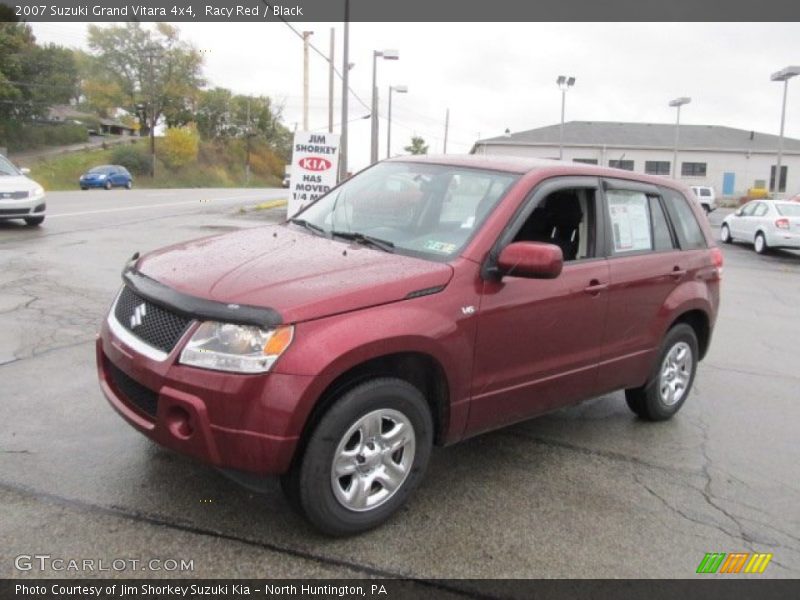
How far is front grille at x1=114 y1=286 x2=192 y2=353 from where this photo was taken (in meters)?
3.17

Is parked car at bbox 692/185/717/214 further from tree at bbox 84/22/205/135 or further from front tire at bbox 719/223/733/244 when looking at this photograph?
tree at bbox 84/22/205/135

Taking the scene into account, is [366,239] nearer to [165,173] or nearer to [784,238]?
[784,238]

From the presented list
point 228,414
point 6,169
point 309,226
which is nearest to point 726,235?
point 6,169

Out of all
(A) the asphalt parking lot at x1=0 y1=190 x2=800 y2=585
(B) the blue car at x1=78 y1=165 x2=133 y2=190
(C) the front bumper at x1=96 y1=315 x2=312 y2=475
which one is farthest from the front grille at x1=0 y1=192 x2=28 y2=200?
Result: (B) the blue car at x1=78 y1=165 x2=133 y2=190

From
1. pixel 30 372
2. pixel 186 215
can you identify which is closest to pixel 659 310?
pixel 30 372

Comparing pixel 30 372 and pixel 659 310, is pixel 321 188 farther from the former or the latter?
pixel 659 310

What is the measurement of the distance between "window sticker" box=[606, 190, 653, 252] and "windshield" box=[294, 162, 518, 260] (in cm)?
91

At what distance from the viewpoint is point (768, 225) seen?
18984 mm

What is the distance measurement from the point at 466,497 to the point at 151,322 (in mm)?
1853

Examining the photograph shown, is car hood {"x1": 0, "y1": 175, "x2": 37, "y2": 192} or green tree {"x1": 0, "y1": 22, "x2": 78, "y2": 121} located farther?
green tree {"x1": 0, "y1": 22, "x2": 78, "y2": 121}

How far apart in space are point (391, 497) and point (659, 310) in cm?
243

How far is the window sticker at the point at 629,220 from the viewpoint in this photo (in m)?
4.65

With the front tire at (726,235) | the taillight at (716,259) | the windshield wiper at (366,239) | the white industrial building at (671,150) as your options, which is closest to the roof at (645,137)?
the white industrial building at (671,150)

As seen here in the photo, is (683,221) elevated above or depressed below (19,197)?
above
